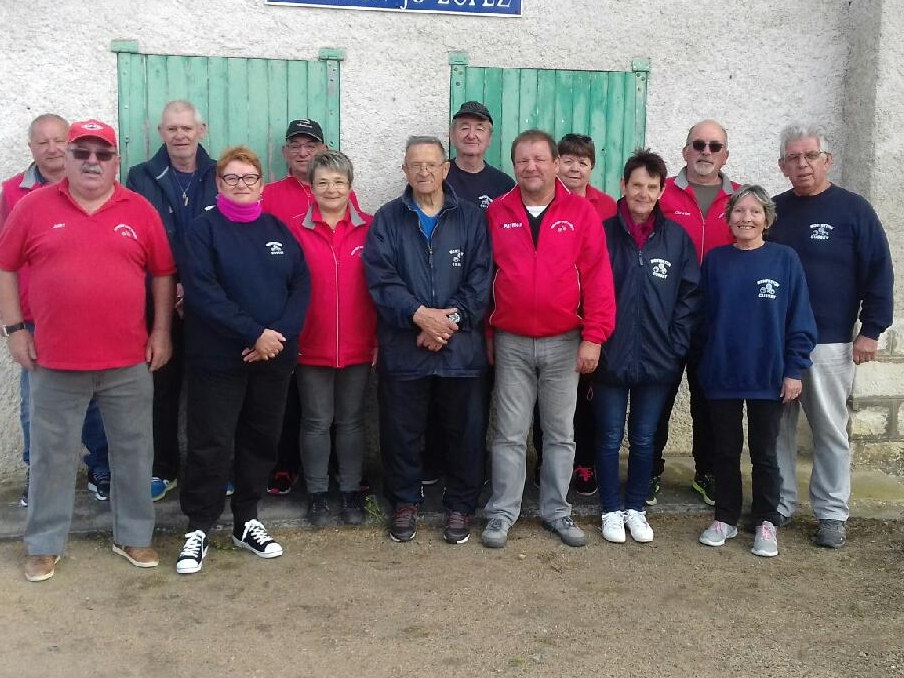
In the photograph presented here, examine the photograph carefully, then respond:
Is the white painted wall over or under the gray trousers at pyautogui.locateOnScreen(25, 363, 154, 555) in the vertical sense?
over

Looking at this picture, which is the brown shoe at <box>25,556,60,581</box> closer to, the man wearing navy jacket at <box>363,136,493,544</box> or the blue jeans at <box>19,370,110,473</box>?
the blue jeans at <box>19,370,110,473</box>

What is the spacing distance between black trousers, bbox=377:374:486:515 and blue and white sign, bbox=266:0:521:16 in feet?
7.63

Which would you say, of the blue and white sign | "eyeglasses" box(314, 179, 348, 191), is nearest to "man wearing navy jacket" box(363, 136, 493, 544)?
"eyeglasses" box(314, 179, 348, 191)

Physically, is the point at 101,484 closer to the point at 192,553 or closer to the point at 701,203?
the point at 192,553

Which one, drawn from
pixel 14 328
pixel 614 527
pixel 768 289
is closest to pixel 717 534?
pixel 614 527

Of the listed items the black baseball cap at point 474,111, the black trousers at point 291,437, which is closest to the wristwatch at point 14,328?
the black trousers at point 291,437

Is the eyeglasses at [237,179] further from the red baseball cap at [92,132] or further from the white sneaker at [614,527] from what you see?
the white sneaker at [614,527]

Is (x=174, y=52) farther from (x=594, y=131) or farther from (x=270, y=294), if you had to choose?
(x=594, y=131)

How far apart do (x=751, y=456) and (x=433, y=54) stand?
297 cm

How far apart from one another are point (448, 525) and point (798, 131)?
267cm

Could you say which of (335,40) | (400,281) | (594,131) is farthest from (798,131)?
(335,40)

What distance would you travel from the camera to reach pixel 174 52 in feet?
16.3

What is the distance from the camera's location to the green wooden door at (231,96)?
4.95 meters

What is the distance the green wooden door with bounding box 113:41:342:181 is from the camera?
16.3ft
